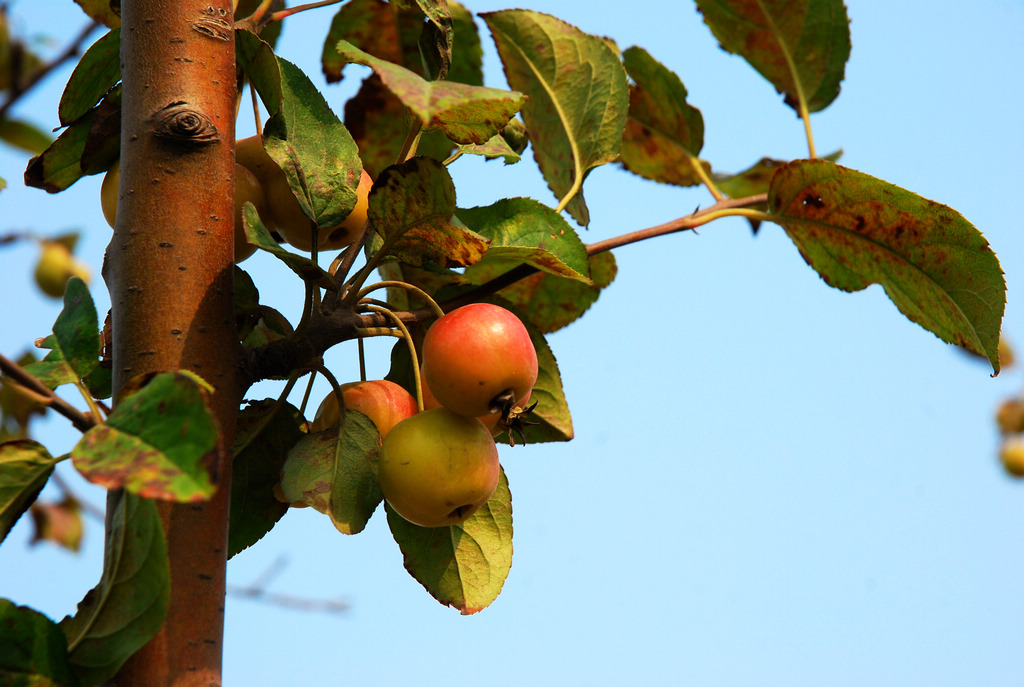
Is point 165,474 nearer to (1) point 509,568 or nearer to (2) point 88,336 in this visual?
(2) point 88,336

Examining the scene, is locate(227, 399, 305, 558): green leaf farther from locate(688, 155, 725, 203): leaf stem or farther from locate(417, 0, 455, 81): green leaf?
locate(688, 155, 725, 203): leaf stem

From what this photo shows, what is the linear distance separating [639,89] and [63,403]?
868mm

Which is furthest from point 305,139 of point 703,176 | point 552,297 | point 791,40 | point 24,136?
point 24,136

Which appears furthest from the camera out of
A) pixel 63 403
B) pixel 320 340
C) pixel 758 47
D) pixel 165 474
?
pixel 758 47

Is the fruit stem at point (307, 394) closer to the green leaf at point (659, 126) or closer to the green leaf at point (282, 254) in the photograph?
the green leaf at point (282, 254)

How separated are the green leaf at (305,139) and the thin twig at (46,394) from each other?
261 mm

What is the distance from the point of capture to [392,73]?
647mm

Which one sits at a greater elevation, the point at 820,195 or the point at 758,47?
the point at 758,47

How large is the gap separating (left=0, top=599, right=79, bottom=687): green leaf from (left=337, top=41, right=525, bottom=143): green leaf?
0.46m

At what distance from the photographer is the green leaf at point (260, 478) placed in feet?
3.04

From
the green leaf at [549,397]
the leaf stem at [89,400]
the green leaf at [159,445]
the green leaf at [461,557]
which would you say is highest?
the green leaf at [549,397]

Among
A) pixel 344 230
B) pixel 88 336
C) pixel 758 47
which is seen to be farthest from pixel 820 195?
pixel 88 336

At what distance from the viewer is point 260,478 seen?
936 millimetres

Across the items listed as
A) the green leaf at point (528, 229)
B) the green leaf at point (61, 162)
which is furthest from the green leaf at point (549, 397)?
the green leaf at point (61, 162)
